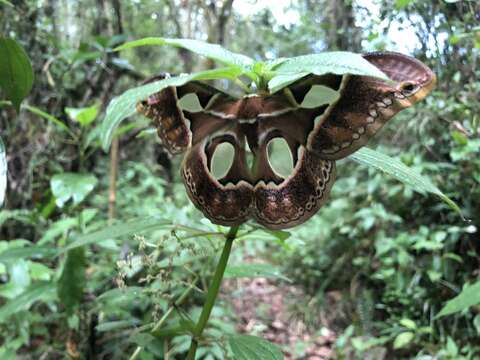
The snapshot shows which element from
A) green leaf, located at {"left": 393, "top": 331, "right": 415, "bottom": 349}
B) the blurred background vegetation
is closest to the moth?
the blurred background vegetation

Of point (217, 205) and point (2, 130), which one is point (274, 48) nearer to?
point (2, 130)

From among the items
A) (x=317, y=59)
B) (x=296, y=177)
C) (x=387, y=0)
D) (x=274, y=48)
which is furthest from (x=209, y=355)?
(x=274, y=48)

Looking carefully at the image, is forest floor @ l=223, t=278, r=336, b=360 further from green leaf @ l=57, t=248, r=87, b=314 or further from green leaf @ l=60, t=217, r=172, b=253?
green leaf @ l=60, t=217, r=172, b=253

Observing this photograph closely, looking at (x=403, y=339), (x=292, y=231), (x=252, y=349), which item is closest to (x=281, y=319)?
(x=403, y=339)

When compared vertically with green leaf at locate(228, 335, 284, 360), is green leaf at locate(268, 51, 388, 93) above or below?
above

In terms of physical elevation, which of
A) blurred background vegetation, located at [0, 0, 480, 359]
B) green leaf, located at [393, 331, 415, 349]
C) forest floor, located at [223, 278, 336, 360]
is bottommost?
forest floor, located at [223, 278, 336, 360]

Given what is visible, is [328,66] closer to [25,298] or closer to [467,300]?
[467,300]

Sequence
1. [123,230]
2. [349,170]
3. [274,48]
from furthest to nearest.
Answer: [274,48] → [349,170] → [123,230]
